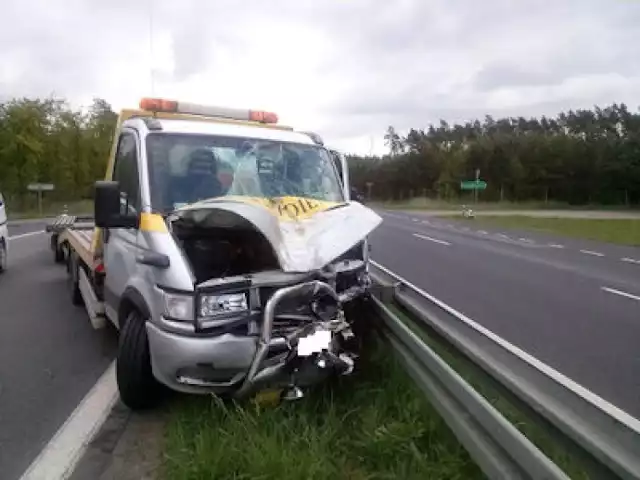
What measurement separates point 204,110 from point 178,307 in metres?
3.44

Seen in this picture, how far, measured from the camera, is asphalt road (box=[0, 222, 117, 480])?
4480 millimetres

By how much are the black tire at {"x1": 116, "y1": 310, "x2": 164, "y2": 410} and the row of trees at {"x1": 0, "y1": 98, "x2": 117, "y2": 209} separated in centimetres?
3448

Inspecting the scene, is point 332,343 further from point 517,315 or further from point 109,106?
point 109,106

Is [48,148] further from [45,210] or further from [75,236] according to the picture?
[75,236]

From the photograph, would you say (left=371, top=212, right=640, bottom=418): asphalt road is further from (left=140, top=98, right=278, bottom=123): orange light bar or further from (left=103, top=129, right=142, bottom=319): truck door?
(left=103, top=129, right=142, bottom=319): truck door

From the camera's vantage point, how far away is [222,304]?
4.19 metres

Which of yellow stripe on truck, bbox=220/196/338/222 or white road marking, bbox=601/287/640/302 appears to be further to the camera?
white road marking, bbox=601/287/640/302

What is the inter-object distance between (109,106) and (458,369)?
60823 millimetres

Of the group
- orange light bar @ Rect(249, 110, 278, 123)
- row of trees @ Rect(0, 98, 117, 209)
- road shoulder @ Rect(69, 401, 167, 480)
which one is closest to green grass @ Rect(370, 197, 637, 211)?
row of trees @ Rect(0, 98, 117, 209)

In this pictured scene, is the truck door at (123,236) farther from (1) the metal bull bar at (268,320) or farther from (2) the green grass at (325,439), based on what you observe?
(1) the metal bull bar at (268,320)

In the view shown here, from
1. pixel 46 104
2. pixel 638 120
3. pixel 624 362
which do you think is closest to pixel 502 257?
pixel 624 362

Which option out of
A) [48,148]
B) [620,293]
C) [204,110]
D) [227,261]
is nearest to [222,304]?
[227,261]

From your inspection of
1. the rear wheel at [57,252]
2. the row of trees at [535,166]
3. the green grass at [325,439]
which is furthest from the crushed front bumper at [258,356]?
the row of trees at [535,166]

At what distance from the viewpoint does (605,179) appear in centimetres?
6762
